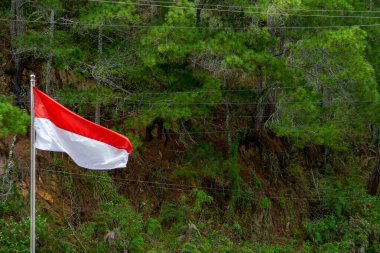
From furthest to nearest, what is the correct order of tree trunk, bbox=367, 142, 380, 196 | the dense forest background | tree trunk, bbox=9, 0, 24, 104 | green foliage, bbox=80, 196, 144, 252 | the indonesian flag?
tree trunk, bbox=367, 142, 380, 196 < tree trunk, bbox=9, 0, 24, 104 < green foliage, bbox=80, 196, 144, 252 < the dense forest background < the indonesian flag

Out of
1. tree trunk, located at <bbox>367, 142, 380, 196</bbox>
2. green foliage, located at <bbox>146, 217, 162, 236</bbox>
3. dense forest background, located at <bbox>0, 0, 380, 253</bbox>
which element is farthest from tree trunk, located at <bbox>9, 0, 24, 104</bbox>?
tree trunk, located at <bbox>367, 142, 380, 196</bbox>

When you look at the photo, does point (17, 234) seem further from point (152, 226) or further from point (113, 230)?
point (152, 226)

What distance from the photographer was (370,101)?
1578cm

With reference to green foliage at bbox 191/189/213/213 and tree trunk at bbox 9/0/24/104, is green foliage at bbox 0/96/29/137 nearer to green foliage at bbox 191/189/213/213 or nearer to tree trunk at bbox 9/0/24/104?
tree trunk at bbox 9/0/24/104

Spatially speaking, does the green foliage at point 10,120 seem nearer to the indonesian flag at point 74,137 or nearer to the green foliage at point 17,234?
the indonesian flag at point 74,137

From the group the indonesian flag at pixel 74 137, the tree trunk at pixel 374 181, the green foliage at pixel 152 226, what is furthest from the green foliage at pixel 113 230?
the tree trunk at pixel 374 181

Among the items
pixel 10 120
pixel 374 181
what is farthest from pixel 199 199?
pixel 10 120

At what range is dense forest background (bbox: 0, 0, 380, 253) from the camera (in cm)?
1365

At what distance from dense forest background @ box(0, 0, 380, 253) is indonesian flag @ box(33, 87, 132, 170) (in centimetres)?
398

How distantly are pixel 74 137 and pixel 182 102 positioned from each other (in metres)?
6.37

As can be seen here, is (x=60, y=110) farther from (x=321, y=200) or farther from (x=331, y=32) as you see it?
(x=321, y=200)

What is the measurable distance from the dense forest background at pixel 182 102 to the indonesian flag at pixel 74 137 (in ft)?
13.0

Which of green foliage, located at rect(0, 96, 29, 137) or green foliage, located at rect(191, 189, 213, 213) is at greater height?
green foliage, located at rect(0, 96, 29, 137)

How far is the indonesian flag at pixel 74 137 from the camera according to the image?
314 inches
